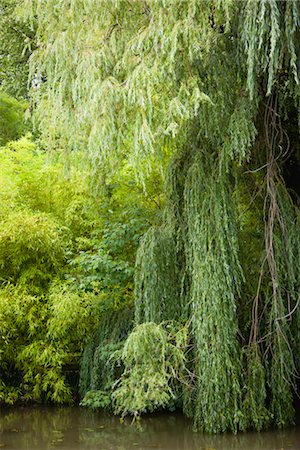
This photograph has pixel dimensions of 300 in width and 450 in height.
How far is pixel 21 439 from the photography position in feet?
19.5

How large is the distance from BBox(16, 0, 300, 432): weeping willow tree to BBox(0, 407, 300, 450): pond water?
0.46 feet

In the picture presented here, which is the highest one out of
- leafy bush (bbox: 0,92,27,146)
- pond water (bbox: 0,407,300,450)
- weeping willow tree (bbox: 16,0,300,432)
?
leafy bush (bbox: 0,92,27,146)

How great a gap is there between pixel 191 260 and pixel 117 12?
2.11 metres

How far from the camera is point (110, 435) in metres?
5.98

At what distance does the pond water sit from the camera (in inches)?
211

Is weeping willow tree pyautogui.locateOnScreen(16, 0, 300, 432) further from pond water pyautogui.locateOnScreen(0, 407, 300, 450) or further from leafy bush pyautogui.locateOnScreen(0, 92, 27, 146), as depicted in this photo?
leafy bush pyautogui.locateOnScreen(0, 92, 27, 146)

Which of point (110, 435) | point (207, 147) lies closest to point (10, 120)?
point (207, 147)

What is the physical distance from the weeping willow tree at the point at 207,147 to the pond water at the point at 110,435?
0.14 metres

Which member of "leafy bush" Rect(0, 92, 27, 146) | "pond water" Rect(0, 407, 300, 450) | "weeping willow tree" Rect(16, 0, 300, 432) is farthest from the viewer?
"leafy bush" Rect(0, 92, 27, 146)

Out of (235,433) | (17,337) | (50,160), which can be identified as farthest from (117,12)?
(17,337)

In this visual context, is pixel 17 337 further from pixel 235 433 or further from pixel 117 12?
pixel 117 12

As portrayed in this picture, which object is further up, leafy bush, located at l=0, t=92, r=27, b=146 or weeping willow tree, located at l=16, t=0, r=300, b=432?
leafy bush, located at l=0, t=92, r=27, b=146

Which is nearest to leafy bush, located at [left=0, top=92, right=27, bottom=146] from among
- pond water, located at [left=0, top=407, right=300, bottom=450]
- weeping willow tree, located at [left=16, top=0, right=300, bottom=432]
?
weeping willow tree, located at [left=16, top=0, right=300, bottom=432]

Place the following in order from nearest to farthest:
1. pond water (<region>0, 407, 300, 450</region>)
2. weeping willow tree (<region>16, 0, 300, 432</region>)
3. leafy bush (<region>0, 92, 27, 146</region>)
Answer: weeping willow tree (<region>16, 0, 300, 432</region>)
pond water (<region>0, 407, 300, 450</region>)
leafy bush (<region>0, 92, 27, 146</region>)
